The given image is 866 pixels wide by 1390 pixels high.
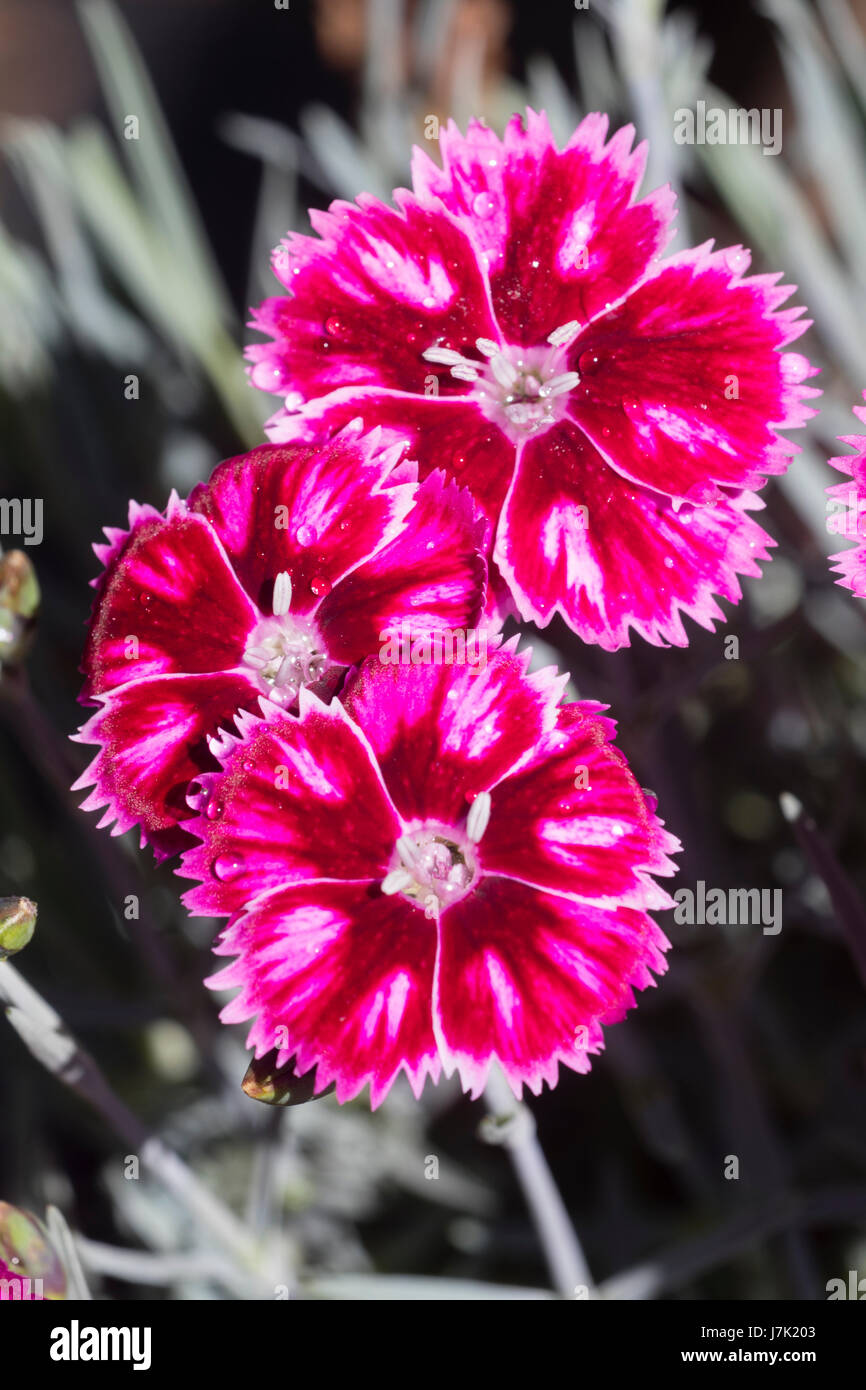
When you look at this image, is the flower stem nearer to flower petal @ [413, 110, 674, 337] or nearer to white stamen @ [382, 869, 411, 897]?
white stamen @ [382, 869, 411, 897]

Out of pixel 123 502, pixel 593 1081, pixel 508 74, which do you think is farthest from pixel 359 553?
pixel 508 74

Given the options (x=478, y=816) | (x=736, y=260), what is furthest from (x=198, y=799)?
(x=736, y=260)

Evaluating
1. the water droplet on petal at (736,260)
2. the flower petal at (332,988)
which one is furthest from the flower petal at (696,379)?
the flower petal at (332,988)

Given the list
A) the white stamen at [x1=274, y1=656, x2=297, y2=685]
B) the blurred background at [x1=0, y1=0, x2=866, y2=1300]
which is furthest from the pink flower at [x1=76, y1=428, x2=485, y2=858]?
the blurred background at [x1=0, y1=0, x2=866, y2=1300]

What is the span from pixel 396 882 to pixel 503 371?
0.22 meters

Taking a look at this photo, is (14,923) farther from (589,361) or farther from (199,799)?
(589,361)

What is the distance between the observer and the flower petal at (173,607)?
50cm

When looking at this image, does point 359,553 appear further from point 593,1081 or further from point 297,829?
point 593,1081

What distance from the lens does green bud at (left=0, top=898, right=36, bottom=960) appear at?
0.48 meters

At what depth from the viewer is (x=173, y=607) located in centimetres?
51

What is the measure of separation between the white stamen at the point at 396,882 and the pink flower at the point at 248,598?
0.08 m

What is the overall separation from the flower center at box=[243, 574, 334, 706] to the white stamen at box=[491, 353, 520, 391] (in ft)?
0.42

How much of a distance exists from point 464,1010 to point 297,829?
9 centimetres

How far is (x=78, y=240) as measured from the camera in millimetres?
1040
